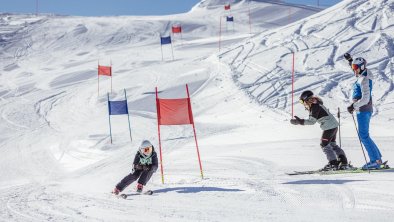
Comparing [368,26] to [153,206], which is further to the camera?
[368,26]

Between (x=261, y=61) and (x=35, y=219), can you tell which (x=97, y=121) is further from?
(x=35, y=219)

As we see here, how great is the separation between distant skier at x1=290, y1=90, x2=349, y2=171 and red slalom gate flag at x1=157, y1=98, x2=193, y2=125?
2071mm

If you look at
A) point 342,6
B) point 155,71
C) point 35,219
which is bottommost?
point 35,219

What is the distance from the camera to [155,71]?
26734 millimetres

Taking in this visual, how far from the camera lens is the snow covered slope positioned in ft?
20.6

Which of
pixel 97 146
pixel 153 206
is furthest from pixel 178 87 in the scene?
pixel 153 206

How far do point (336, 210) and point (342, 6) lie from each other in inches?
1124

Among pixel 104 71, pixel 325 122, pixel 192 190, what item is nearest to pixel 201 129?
pixel 104 71

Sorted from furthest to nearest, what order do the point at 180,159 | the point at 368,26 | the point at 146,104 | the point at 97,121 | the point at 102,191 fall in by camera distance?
the point at 368,26 < the point at 146,104 < the point at 97,121 < the point at 180,159 < the point at 102,191

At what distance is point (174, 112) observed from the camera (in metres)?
8.75

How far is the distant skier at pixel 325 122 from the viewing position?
7719 mm

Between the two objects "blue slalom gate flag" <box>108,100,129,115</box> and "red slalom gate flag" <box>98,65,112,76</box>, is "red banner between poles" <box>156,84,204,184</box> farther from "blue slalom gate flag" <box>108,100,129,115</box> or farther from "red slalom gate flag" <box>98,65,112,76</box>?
"red slalom gate flag" <box>98,65,112,76</box>

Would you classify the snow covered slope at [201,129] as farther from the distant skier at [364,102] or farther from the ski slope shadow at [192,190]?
the distant skier at [364,102]

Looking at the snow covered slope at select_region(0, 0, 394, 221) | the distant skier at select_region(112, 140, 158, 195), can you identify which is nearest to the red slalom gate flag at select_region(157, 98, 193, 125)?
the distant skier at select_region(112, 140, 158, 195)
